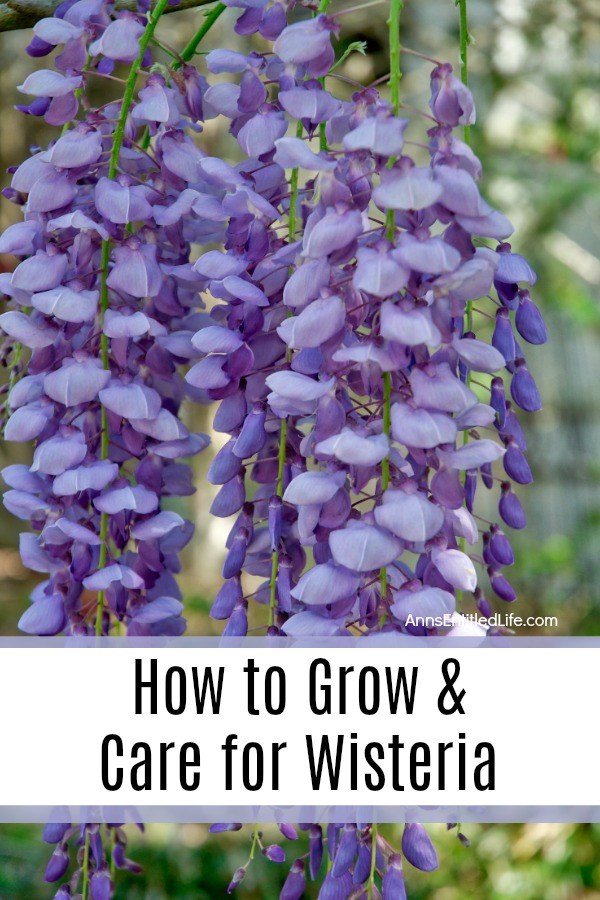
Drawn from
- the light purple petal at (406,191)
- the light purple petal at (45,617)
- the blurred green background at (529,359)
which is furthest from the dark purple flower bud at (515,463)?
the blurred green background at (529,359)

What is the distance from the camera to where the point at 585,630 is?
9.27ft

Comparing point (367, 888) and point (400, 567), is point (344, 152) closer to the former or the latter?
point (400, 567)

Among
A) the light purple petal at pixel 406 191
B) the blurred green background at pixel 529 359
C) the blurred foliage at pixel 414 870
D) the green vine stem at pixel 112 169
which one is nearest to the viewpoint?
the light purple petal at pixel 406 191

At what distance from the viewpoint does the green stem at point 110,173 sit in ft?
1.99

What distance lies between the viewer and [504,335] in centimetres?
66

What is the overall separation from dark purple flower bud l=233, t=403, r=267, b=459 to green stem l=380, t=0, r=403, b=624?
0.33ft

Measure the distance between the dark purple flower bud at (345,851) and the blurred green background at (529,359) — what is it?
1.36 metres

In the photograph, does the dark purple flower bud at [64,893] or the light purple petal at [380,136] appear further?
the dark purple flower bud at [64,893]

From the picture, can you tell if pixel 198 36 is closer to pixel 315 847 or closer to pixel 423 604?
pixel 423 604

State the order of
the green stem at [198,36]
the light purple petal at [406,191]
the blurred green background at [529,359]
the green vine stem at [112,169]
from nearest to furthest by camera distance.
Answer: the light purple petal at [406,191], the green vine stem at [112,169], the green stem at [198,36], the blurred green background at [529,359]

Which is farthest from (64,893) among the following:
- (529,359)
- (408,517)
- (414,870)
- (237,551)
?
(529,359)

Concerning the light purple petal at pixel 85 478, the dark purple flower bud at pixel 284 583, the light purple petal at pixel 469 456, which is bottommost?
the dark purple flower bud at pixel 284 583

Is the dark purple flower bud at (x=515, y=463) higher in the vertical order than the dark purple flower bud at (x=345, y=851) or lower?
higher

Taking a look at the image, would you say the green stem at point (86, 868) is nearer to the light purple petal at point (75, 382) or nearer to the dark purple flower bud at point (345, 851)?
the dark purple flower bud at point (345, 851)
